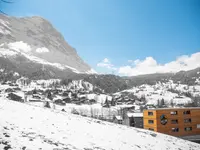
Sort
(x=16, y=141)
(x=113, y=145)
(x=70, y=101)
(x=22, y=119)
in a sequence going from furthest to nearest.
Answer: (x=70, y=101), (x=22, y=119), (x=113, y=145), (x=16, y=141)

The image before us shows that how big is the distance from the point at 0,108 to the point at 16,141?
11054mm

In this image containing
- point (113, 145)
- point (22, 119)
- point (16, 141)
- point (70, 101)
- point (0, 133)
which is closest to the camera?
point (16, 141)

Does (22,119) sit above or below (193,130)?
above

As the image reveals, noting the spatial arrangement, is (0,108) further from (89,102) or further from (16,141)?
(89,102)

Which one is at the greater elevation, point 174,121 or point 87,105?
point 174,121

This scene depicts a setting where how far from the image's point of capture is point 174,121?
59.2 meters

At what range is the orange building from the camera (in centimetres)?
5822

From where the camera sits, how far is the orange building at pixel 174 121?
58219 millimetres

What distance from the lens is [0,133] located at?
45.9ft

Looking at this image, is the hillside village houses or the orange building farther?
the hillside village houses

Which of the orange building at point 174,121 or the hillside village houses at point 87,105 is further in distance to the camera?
the hillside village houses at point 87,105

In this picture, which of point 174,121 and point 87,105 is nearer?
point 174,121

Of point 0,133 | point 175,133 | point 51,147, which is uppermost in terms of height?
point 0,133

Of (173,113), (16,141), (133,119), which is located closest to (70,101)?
(133,119)
